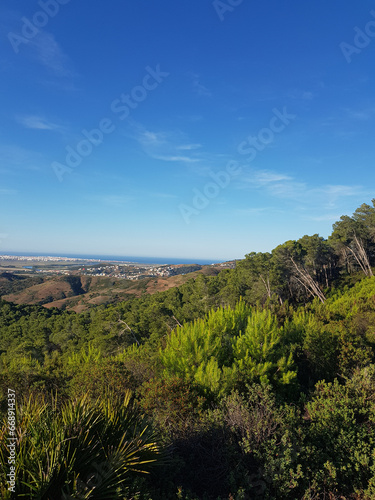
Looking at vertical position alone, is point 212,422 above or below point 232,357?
above

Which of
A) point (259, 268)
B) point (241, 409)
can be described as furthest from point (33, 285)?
point (241, 409)

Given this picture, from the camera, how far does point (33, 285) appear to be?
110 meters

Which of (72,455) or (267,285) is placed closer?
(72,455)

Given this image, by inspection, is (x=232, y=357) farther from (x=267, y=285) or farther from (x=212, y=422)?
(x=267, y=285)

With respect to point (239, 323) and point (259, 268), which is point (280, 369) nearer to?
point (239, 323)

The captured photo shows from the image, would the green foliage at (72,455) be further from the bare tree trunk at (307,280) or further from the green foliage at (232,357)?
the bare tree trunk at (307,280)

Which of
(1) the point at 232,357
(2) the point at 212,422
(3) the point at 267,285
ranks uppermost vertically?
(3) the point at 267,285

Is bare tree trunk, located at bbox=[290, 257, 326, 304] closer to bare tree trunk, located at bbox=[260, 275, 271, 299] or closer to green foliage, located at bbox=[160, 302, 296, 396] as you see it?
bare tree trunk, located at bbox=[260, 275, 271, 299]

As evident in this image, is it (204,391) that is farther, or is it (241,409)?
(204,391)

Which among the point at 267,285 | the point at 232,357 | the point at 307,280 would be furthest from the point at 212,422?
the point at 307,280

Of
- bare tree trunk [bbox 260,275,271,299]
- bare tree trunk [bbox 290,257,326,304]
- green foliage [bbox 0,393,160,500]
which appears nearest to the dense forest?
green foliage [bbox 0,393,160,500]

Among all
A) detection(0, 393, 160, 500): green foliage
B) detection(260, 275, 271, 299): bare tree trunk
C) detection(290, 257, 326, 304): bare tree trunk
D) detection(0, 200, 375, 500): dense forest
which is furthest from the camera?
detection(290, 257, 326, 304): bare tree trunk

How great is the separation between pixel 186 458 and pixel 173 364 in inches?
304

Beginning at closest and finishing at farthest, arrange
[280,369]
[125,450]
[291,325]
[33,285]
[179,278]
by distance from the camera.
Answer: [125,450] → [280,369] → [291,325] → [179,278] → [33,285]
